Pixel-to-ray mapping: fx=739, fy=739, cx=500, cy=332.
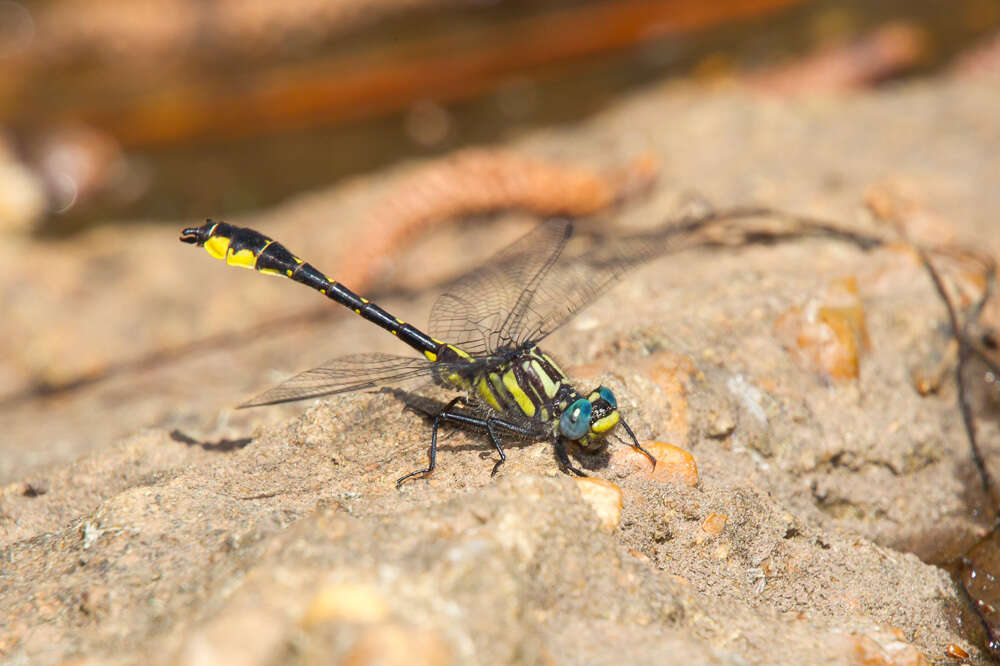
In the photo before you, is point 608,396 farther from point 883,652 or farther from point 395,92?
point 395,92

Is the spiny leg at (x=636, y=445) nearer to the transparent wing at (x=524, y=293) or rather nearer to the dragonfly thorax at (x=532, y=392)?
the dragonfly thorax at (x=532, y=392)

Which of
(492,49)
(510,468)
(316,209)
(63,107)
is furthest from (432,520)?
(63,107)

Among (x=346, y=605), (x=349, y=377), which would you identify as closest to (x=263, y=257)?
(x=349, y=377)

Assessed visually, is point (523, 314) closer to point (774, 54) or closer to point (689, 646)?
point (689, 646)

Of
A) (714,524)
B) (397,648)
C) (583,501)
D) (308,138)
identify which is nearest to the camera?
(397,648)

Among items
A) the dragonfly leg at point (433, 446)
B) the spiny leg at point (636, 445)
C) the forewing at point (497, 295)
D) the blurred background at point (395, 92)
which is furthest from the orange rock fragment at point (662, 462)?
the blurred background at point (395, 92)

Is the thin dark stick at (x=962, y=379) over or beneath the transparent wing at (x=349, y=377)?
beneath

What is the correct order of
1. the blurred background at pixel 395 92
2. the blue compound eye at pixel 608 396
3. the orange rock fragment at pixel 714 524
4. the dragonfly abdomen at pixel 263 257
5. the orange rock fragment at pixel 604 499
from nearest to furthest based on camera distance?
the orange rock fragment at pixel 604 499, the orange rock fragment at pixel 714 524, the blue compound eye at pixel 608 396, the dragonfly abdomen at pixel 263 257, the blurred background at pixel 395 92

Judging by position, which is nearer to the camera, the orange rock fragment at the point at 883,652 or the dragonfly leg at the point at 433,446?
the orange rock fragment at the point at 883,652
